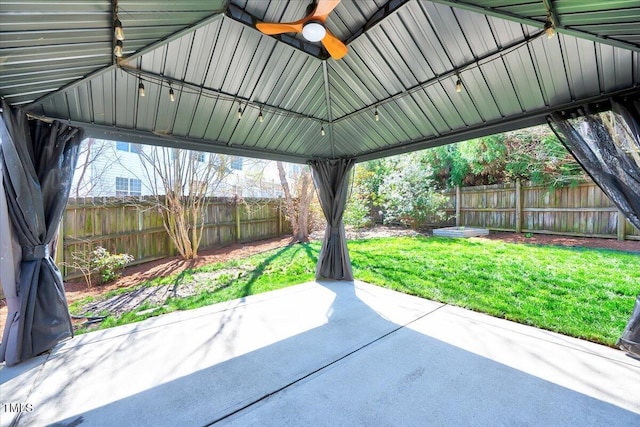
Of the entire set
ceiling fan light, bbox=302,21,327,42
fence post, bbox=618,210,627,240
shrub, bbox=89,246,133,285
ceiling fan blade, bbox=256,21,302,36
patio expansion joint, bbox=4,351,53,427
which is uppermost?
ceiling fan blade, bbox=256,21,302,36

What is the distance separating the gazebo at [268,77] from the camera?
1.64m

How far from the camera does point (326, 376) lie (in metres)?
2.01

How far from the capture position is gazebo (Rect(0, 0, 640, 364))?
1637 mm

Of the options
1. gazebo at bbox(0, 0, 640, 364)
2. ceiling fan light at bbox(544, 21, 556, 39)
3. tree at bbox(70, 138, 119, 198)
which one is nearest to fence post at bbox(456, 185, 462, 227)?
gazebo at bbox(0, 0, 640, 364)

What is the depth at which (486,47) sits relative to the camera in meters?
2.10

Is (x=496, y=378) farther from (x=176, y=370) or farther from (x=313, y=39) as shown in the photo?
(x=313, y=39)

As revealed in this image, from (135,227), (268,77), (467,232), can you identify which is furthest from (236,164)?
(467,232)

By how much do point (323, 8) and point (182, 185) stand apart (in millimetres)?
5062

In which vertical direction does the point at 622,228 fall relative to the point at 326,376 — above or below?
above

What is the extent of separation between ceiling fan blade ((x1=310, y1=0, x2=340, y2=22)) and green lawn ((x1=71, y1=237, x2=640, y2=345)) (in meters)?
3.48

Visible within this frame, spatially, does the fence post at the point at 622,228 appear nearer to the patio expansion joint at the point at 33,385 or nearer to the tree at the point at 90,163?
the patio expansion joint at the point at 33,385

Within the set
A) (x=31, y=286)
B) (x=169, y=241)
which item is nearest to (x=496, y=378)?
(x=31, y=286)

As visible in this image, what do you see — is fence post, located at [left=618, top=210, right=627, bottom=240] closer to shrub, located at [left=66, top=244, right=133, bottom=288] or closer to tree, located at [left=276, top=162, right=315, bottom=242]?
tree, located at [left=276, top=162, right=315, bottom=242]

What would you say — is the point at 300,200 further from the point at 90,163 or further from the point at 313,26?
the point at 313,26
